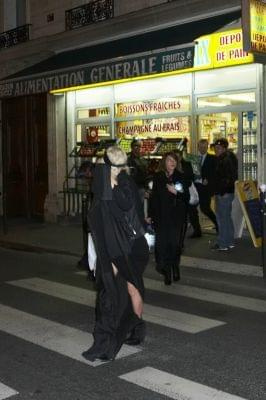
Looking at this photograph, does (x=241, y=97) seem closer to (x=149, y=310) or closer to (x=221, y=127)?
(x=221, y=127)

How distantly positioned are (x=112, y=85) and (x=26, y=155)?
3820mm

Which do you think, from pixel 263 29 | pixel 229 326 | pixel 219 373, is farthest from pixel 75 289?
pixel 263 29

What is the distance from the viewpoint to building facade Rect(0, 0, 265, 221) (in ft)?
37.4

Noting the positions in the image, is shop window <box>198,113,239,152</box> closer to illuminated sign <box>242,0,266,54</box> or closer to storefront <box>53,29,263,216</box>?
storefront <box>53,29,263,216</box>

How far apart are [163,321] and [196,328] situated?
42 centimetres

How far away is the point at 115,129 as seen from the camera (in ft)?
48.7

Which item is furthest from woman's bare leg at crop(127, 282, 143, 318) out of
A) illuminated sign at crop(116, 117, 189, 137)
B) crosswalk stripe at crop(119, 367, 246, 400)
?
illuminated sign at crop(116, 117, 189, 137)

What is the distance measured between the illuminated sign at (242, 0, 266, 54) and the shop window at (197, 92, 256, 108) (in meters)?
2.48

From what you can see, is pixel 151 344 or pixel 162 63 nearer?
pixel 151 344

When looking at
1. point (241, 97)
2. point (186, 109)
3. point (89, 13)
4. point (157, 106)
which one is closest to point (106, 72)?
point (157, 106)

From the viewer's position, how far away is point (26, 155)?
1709 centimetres

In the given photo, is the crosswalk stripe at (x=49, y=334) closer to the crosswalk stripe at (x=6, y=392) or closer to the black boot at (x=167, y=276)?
the crosswalk stripe at (x=6, y=392)

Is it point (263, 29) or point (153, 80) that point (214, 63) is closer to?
point (263, 29)

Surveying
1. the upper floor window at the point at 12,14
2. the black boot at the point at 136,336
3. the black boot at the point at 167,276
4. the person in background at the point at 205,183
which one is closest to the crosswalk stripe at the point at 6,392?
the black boot at the point at 136,336
